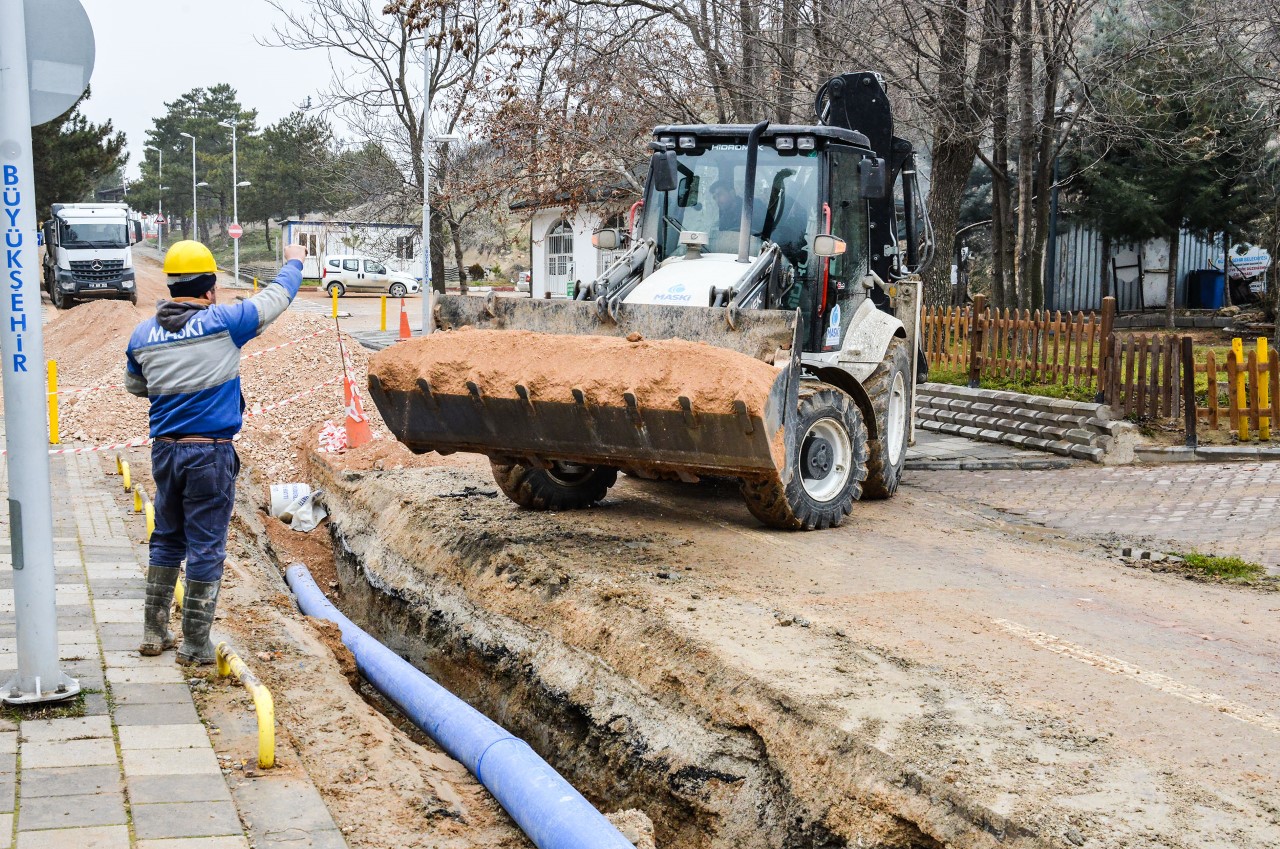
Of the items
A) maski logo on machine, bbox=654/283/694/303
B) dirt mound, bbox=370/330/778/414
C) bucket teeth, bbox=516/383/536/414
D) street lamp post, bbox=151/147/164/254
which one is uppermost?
street lamp post, bbox=151/147/164/254

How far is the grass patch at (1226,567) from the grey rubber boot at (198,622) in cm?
688

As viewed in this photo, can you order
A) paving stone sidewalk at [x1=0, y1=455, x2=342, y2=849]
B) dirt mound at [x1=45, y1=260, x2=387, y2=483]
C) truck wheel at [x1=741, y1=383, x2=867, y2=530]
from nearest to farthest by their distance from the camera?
paving stone sidewalk at [x1=0, y1=455, x2=342, y2=849] → truck wheel at [x1=741, y1=383, x2=867, y2=530] → dirt mound at [x1=45, y1=260, x2=387, y2=483]

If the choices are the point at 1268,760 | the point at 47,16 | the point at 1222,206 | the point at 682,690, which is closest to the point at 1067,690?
the point at 1268,760

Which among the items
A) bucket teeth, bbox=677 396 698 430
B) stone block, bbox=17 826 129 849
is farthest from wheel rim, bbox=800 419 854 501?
stone block, bbox=17 826 129 849

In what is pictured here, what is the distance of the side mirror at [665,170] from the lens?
9781 millimetres

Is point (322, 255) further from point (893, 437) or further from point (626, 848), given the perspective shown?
point (626, 848)

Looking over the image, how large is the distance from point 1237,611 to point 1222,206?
2053cm

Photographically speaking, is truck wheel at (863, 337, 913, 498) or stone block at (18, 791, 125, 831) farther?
truck wheel at (863, 337, 913, 498)

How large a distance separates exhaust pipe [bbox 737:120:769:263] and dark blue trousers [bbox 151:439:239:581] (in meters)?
4.87

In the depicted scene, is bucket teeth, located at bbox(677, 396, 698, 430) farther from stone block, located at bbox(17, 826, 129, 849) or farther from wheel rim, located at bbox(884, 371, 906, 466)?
stone block, located at bbox(17, 826, 129, 849)

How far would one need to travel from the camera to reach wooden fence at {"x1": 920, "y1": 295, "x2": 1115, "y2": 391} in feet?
50.0

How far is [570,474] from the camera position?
9930 mm

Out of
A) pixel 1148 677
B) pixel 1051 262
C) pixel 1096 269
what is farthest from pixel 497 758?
pixel 1096 269

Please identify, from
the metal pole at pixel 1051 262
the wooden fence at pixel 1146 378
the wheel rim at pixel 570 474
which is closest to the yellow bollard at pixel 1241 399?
the wooden fence at pixel 1146 378
